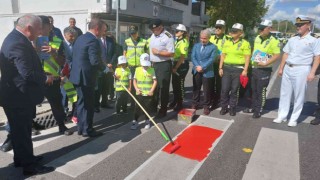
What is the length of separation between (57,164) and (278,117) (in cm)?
464

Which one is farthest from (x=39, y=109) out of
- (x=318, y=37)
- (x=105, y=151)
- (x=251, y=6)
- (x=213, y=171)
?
(x=251, y=6)

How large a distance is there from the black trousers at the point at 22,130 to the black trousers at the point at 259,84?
4621 millimetres

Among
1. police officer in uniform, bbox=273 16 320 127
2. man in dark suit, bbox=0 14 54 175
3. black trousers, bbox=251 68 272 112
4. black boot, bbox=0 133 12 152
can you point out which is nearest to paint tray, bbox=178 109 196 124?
black trousers, bbox=251 68 272 112

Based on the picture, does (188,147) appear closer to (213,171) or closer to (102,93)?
(213,171)

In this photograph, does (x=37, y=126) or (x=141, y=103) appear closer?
(x=37, y=126)

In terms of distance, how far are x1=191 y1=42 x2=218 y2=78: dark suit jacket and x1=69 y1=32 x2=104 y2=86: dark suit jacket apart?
2.62 meters

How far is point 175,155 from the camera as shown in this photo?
4215mm

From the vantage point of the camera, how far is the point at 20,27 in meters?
3.23

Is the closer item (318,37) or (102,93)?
Result: (318,37)

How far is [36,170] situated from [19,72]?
129 cm

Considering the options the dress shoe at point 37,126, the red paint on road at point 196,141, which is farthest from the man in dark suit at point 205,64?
the dress shoe at point 37,126

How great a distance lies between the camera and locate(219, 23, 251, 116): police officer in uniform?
5.86 meters

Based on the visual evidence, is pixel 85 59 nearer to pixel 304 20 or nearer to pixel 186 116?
pixel 186 116

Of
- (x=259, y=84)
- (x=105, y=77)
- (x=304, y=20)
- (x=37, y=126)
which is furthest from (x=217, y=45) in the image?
(x=37, y=126)
